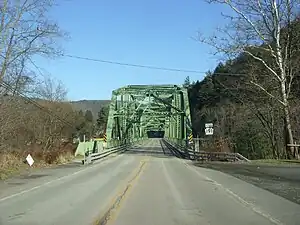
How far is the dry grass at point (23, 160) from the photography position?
81.7ft

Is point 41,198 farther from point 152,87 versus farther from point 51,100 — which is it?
point 152,87

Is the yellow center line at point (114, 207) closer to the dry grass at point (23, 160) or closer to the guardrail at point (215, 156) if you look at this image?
the dry grass at point (23, 160)

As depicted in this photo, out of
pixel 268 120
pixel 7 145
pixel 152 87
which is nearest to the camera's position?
pixel 7 145

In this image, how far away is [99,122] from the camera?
11162 centimetres

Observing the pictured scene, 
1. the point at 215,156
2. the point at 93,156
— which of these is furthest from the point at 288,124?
the point at 93,156

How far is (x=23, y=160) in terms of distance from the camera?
29.8 meters

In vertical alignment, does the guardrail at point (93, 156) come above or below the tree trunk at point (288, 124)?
below

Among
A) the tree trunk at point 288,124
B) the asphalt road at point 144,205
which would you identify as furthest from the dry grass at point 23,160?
the tree trunk at point 288,124

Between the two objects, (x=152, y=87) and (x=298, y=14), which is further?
(x=152, y=87)

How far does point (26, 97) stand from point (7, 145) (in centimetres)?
458

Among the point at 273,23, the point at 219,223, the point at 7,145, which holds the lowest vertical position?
the point at 219,223

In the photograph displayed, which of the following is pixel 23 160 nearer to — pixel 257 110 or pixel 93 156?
pixel 93 156

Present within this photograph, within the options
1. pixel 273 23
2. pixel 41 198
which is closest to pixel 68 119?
pixel 273 23

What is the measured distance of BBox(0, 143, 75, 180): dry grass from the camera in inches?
980
